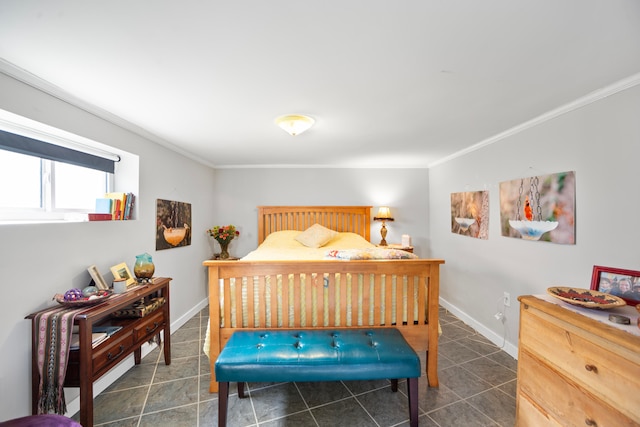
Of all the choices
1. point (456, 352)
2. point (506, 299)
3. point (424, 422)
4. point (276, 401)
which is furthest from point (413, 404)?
point (506, 299)

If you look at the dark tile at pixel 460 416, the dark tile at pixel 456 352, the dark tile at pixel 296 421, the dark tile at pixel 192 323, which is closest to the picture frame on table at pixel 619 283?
the dark tile at pixel 460 416


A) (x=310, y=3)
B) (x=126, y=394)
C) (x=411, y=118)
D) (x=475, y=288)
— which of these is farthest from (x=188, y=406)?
(x=475, y=288)

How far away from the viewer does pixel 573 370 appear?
1257mm

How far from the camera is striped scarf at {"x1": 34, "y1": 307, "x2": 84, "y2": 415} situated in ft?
5.15

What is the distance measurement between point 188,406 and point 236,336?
67cm

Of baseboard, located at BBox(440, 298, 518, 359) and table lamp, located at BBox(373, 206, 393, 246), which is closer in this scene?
baseboard, located at BBox(440, 298, 518, 359)

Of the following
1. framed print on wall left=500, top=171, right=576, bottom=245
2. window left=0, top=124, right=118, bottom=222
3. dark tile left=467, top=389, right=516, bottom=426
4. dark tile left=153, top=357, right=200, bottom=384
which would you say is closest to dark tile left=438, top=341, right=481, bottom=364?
dark tile left=467, top=389, right=516, bottom=426

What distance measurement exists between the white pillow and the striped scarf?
9.05 ft

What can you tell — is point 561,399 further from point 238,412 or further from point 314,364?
point 238,412

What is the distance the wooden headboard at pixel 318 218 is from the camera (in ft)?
14.6

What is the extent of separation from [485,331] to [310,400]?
2.25 metres

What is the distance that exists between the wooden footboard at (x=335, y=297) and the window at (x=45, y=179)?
1407 millimetres

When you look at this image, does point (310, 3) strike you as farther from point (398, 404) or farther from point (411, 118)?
point (398, 404)

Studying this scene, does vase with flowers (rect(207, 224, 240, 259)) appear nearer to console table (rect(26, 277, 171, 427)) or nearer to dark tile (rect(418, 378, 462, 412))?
console table (rect(26, 277, 171, 427))
